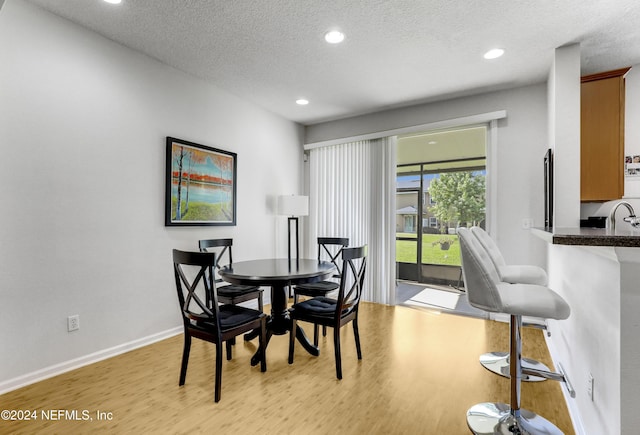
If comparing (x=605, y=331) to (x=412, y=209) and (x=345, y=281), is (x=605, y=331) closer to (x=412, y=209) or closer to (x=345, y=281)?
(x=345, y=281)

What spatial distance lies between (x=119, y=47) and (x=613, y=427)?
4050mm

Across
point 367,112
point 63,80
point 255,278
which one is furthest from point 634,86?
point 63,80

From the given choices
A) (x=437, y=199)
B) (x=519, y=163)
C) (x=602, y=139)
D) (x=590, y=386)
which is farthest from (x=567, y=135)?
(x=437, y=199)

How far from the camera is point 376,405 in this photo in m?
2.00

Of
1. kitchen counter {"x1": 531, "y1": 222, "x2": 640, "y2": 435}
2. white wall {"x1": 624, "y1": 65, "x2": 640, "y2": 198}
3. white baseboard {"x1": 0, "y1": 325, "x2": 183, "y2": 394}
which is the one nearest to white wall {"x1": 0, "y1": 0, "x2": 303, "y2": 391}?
white baseboard {"x1": 0, "y1": 325, "x2": 183, "y2": 394}

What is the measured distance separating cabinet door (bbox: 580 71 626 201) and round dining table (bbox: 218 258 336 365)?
8.50 ft

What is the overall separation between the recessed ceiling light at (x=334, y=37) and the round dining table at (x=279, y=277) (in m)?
1.95

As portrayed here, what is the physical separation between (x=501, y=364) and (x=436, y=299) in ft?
7.00

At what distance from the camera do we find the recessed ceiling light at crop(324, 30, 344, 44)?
262 cm

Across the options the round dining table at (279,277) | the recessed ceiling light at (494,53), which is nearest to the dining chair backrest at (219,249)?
the round dining table at (279,277)

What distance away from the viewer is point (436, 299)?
15.2ft

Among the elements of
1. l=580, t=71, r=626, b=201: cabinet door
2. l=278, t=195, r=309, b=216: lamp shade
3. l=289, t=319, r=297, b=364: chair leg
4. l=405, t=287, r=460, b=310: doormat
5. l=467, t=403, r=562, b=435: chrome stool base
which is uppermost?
l=580, t=71, r=626, b=201: cabinet door

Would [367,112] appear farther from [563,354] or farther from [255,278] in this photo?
[563,354]

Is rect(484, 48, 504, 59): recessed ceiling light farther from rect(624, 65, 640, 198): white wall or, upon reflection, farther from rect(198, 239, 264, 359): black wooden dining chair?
rect(198, 239, 264, 359): black wooden dining chair
